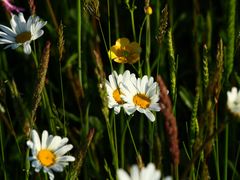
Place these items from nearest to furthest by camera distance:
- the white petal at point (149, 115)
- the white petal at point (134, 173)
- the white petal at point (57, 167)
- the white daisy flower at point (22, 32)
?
Answer: the white petal at point (134, 173), the white petal at point (57, 167), the white petal at point (149, 115), the white daisy flower at point (22, 32)

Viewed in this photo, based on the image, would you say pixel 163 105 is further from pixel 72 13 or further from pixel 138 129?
pixel 72 13

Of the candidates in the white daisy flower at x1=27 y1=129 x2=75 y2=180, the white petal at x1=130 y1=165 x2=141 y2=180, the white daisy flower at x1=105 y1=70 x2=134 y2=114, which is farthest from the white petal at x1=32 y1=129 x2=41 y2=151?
the white petal at x1=130 y1=165 x2=141 y2=180

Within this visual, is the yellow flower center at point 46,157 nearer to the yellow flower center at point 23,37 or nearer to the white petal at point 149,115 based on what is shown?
the white petal at point 149,115

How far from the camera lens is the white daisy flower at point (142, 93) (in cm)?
122

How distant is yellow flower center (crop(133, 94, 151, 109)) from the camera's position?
4.08ft

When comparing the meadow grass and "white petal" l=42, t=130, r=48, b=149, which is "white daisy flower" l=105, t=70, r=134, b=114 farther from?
"white petal" l=42, t=130, r=48, b=149

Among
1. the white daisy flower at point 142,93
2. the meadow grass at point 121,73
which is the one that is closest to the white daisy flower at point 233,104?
the meadow grass at point 121,73

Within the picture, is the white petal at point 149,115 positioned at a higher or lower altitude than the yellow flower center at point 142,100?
lower

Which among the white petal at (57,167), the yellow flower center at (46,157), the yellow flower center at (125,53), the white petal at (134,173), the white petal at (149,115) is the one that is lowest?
the white petal at (57,167)

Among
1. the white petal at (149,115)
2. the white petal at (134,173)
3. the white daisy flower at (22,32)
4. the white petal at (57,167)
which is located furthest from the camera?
the white daisy flower at (22,32)

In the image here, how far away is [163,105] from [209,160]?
3.08 ft

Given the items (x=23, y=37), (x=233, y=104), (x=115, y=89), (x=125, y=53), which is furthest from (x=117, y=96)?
(x=233, y=104)

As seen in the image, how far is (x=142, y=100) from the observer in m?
1.27

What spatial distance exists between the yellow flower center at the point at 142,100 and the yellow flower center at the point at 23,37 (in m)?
Answer: 0.29
